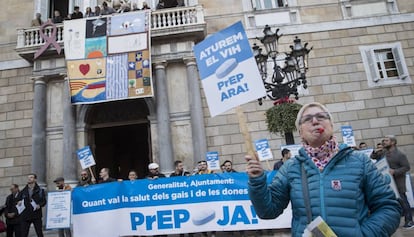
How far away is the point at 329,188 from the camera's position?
223 cm

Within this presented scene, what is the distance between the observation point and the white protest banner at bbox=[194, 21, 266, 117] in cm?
318

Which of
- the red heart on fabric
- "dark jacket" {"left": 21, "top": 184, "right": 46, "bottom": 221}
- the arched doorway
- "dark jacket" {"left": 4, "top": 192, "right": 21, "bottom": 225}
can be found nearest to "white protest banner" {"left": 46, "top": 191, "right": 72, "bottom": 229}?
"dark jacket" {"left": 21, "top": 184, "right": 46, "bottom": 221}

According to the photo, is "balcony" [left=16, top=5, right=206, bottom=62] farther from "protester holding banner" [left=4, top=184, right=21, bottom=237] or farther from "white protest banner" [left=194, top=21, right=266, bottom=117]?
"white protest banner" [left=194, top=21, right=266, bottom=117]

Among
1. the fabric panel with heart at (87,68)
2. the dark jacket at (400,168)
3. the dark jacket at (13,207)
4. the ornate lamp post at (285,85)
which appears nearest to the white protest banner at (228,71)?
the ornate lamp post at (285,85)

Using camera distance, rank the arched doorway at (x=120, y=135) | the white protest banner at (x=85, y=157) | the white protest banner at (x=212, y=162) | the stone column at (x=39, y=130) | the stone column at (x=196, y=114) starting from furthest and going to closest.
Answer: the arched doorway at (x=120, y=135)
the stone column at (x=39, y=130)
the stone column at (x=196, y=114)
the white protest banner at (x=212, y=162)
the white protest banner at (x=85, y=157)

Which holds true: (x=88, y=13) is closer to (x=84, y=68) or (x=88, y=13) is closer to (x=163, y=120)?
(x=84, y=68)

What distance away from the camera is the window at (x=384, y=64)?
13.1 meters

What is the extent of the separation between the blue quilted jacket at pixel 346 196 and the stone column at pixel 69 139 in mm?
11017

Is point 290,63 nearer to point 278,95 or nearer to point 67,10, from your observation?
point 278,95

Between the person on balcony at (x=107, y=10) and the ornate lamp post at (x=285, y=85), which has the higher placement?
the person on balcony at (x=107, y=10)

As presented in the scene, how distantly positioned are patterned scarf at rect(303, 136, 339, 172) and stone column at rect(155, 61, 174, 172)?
32.8 feet

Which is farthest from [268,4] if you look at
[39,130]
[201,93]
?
[39,130]

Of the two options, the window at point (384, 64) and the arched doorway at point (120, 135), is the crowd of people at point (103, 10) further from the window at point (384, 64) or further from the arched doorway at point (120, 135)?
the window at point (384, 64)

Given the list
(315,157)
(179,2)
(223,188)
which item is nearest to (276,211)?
(315,157)
